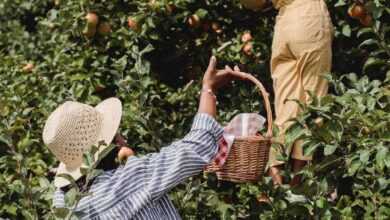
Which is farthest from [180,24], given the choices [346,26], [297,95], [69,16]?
[297,95]

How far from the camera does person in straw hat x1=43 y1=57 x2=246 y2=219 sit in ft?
7.78

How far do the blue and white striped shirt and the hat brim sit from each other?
0.08 meters

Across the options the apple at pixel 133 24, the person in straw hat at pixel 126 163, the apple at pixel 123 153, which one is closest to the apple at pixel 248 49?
the apple at pixel 133 24

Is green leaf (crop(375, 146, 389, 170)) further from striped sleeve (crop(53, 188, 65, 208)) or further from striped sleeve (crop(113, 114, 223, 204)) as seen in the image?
striped sleeve (crop(53, 188, 65, 208))

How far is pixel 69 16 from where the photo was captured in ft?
15.1

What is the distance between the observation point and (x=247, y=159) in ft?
9.30

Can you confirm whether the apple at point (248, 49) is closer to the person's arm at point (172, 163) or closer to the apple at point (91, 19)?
Result: the apple at point (91, 19)

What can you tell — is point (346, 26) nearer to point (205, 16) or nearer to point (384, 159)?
point (205, 16)

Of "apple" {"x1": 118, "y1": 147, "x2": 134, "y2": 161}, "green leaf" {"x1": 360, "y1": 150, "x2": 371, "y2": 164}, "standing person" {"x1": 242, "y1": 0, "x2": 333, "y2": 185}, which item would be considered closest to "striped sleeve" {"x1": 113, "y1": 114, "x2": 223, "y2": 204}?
"apple" {"x1": 118, "y1": 147, "x2": 134, "y2": 161}

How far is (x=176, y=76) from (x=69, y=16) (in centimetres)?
67

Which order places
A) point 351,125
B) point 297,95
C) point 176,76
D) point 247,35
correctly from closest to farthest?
point 351,125
point 297,95
point 247,35
point 176,76

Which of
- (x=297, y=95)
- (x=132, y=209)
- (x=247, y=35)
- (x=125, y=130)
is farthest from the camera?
(x=247, y=35)

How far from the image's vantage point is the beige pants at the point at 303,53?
338 cm

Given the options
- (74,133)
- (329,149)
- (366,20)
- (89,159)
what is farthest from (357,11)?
(89,159)
